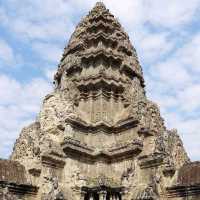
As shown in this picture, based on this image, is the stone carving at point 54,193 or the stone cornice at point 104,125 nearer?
the stone carving at point 54,193

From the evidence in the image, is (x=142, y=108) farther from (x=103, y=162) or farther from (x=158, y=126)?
(x=103, y=162)

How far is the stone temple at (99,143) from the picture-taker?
16.6m

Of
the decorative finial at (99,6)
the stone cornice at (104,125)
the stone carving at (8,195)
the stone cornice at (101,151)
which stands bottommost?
the stone carving at (8,195)

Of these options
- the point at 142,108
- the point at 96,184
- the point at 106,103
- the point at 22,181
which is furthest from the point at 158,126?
the point at 22,181

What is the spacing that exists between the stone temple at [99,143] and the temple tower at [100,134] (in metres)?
0.05

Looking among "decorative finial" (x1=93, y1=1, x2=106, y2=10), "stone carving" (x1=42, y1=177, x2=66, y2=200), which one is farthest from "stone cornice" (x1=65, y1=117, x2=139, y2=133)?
"decorative finial" (x1=93, y1=1, x2=106, y2=10)

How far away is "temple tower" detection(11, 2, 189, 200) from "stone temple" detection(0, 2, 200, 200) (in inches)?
1.9

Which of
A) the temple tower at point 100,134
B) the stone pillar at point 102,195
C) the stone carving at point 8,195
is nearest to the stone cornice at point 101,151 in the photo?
the temple tower at point 100,134

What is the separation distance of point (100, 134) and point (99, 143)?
1.62 feet

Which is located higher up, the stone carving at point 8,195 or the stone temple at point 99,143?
the stone temple at point 99,143

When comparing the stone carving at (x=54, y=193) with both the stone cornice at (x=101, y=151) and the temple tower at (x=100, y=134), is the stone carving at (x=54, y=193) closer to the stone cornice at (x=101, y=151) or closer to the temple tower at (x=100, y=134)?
the temple tower at (x=100, y=134)

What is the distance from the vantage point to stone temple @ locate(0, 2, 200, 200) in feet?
54.4

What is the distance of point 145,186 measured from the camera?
16.7m

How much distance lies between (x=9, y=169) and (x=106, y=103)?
262 inches
